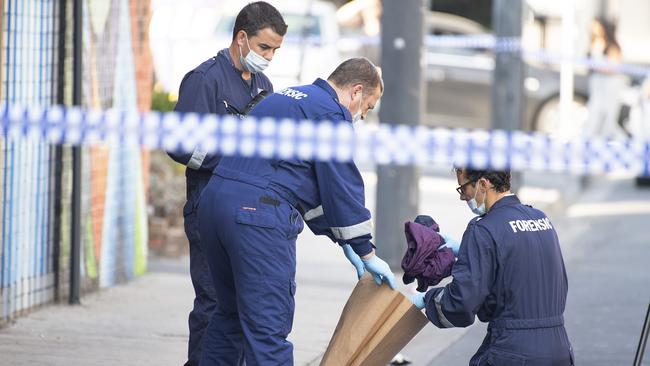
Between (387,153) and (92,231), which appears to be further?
(92,231)

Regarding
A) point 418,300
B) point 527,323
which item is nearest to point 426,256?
point 418,300

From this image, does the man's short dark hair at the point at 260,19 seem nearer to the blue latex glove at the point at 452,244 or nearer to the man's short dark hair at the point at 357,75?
the man's short dark hair at the point at 357,75

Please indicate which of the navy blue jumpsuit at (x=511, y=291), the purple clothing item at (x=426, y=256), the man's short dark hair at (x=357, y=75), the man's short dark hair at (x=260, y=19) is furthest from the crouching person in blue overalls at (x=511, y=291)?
the man's short dark hair at (x=260, y=19)

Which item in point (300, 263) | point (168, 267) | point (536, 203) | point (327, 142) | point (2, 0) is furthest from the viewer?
point (536, 203)

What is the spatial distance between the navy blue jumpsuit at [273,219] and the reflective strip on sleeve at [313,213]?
0.04 meters

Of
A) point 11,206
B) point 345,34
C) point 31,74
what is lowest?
point 11,206

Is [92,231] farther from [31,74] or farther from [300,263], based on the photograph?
[300,263]

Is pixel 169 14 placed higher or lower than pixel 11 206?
higher

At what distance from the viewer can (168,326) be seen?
8.16 meters

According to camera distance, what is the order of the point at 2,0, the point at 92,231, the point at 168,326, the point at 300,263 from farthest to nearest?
the point at 300,263 < the point at 92,231 < the point at 168,326 < the point at 2,0

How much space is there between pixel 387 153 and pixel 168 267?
530 centimetres

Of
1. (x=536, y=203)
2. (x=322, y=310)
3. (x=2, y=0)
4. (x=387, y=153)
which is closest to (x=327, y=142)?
(x=387, y=153)

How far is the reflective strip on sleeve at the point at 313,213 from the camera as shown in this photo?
5703 millimetres

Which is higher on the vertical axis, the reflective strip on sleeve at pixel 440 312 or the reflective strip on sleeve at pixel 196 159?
the reflective strip on sleeve at pixel 196 159
